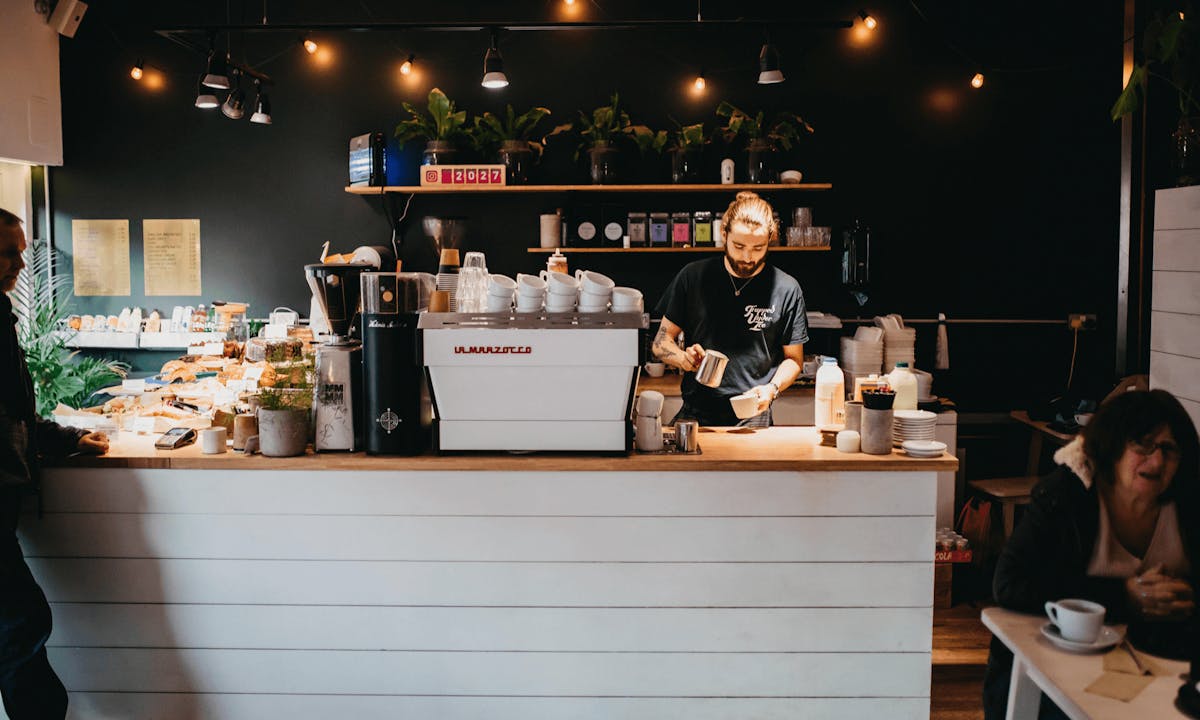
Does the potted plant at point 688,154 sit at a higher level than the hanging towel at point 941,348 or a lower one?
Answer: higher

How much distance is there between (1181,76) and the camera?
3375 mm

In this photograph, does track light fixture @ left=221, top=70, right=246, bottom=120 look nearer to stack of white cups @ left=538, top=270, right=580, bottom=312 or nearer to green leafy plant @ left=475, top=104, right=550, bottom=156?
green leafy plant @ left=475, top=104, right=550, bottom=156

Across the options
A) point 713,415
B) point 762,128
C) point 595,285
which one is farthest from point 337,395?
point 762,128

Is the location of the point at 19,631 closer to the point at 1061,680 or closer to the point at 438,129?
the point at 1061,680

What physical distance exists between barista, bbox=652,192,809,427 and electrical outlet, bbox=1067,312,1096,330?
2.54 m

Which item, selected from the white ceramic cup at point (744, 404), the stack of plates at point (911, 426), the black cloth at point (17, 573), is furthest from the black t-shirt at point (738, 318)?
the black cloth at point (17, 573)

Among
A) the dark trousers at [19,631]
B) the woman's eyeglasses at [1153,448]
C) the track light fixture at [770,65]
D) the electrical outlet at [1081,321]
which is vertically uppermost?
the track light fixture at [770,65]

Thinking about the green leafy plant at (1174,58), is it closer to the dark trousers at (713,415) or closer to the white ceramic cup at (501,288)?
the dark trousers at (713,415)

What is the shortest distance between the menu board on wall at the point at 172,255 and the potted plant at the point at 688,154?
308 cm

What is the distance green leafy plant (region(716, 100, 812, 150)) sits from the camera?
5.13m

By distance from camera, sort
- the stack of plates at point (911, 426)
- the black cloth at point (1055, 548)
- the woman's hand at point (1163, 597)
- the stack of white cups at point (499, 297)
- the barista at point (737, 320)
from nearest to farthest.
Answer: the woman's hand at point (1163, 597)
the black cloth at point (1055, 548)
the stack of white cups at point (499, 297)
the stack of plates at point (911, 426)
the barista at point (737, 320)

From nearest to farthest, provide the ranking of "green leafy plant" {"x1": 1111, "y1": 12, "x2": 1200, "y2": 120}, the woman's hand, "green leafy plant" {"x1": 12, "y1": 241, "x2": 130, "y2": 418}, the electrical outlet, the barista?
the woman's hand, "green leafy plant" {"x1": 1111, "y1": 12, "x2": 1200, "y2": 120}, the barista, "green leafy plant" {"x1": 12, "y1": 241, "x2": 130, "y2": 418}, the electrical outlet

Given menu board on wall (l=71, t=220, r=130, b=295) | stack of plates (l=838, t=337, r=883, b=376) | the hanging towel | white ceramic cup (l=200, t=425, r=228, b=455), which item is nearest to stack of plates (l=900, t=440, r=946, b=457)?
white ceramic cup (l=200, t=425, r=228, b=455)

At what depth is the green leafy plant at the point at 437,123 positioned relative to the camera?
5.23 m
